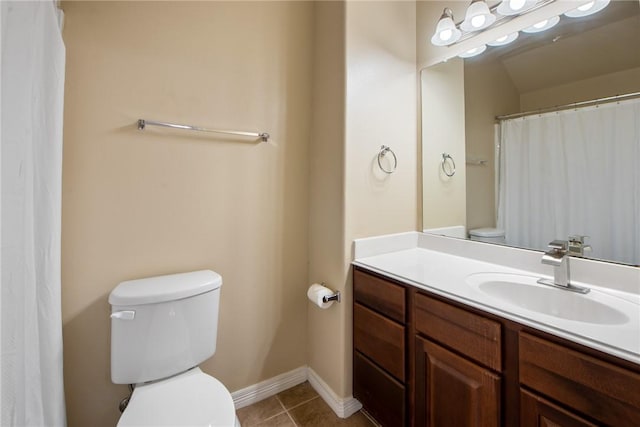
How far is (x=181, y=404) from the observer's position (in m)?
1.00

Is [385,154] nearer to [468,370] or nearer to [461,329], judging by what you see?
[461,329]

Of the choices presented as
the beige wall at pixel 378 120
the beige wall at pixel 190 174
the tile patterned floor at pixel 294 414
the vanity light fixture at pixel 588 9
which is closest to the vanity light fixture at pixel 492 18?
the vanity light fixture at pixel 588 9

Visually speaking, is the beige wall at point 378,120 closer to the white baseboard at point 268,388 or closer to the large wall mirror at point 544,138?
the large wall mirror at point 544,138

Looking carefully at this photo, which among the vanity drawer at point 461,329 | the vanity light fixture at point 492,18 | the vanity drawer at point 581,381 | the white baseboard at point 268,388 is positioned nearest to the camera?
the vanity drawer at point 581,381

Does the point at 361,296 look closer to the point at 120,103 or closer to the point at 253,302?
the point at 253,302

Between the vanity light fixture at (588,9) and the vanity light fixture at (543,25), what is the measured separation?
0.04 meters

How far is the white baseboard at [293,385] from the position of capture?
152cm

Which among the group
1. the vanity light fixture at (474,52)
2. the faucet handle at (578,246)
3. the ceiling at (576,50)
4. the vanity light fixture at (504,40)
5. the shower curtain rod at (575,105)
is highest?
the vanity light fixture at (474,52)

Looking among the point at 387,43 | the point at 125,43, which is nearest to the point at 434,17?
the point at 387,43

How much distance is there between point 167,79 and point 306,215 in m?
1.01

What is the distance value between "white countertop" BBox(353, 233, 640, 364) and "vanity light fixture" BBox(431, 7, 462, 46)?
1083mm

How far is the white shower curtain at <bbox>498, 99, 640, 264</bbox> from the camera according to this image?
1081 millimetres

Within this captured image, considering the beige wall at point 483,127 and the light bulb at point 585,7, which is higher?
the light bulb at point 585,7

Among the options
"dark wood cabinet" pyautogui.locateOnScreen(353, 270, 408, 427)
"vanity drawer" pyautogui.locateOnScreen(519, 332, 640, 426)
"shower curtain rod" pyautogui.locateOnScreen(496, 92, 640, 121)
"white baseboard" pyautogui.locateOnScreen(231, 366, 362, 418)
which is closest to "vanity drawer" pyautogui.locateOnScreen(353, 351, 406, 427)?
"dark wood cabinet" pyautogui.locateOnScreen(353, 270, 408, 427)
